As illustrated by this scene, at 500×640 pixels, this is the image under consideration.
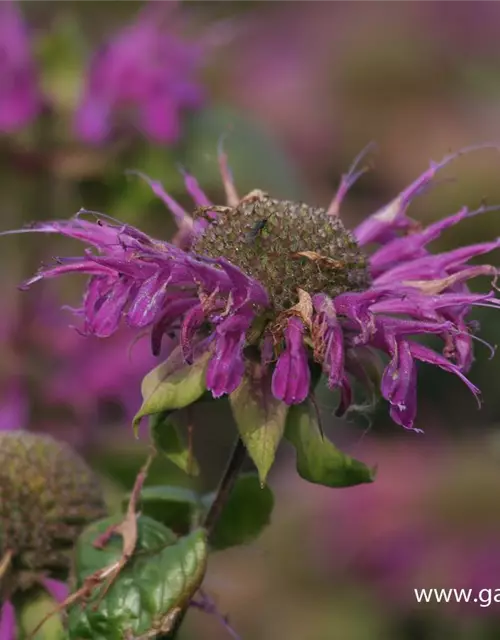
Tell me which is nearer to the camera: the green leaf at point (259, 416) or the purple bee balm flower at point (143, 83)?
the green leaf at point (259, 416)

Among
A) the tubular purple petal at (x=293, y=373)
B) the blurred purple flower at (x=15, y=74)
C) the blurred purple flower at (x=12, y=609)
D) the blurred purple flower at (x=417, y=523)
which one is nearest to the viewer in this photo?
the tubular purple petal at (x=293, y=373)

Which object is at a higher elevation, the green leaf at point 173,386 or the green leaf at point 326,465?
the green leaf at point 173,386

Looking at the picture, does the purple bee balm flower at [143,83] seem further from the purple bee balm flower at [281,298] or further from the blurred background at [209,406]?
the purple bee balm flower at [281,298]

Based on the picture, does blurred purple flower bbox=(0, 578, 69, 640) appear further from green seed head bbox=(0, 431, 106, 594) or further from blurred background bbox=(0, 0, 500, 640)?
blurred background bbox=(0, 0, 500, 640)

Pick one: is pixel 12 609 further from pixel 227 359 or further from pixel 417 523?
pixel 417 523

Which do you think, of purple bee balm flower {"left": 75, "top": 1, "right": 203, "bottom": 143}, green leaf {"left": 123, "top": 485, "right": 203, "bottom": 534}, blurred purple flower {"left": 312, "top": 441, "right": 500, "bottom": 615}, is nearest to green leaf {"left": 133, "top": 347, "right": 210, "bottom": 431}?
green leaf {"left": 123, "top": 485, "right": 203, "bottom": 534}

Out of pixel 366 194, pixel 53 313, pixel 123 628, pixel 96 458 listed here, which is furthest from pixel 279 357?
pixel 366 194

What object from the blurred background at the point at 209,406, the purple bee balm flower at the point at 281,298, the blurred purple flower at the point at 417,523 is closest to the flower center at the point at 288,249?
the purple bee balm flower at the point at 281,298

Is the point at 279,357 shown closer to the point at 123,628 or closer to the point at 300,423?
the point at 300,423
